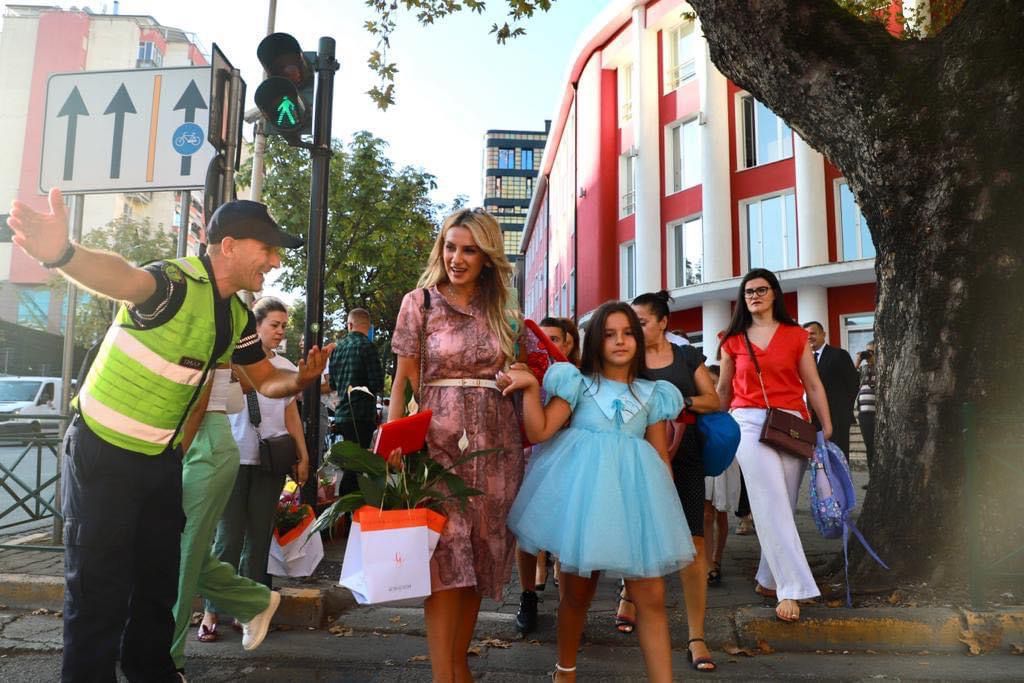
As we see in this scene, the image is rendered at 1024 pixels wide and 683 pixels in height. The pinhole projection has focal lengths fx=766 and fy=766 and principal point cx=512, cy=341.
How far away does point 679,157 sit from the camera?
78.9ft

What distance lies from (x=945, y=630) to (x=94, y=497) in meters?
4.39

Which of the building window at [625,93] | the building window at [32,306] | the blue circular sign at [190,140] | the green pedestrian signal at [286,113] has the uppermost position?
the building window at [625,93]

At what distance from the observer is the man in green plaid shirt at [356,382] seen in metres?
7.58

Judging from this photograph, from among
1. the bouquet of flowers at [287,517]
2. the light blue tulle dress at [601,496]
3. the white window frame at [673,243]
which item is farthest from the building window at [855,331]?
the light blue tulle dress at [601,496]

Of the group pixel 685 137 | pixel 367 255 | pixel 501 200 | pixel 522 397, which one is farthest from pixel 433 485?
pixel 501 200

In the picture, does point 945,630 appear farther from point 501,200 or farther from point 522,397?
point 501,200

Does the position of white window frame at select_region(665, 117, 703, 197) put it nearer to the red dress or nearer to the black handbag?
the red dress

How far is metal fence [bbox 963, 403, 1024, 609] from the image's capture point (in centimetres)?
456

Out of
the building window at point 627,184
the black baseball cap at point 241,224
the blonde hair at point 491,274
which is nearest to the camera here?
the black baseball cap at point 241,224

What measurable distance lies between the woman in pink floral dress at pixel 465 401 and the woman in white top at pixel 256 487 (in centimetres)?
162

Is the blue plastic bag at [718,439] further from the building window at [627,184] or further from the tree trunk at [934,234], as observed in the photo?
the building window at [627,184]

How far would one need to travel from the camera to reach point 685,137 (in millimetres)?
23828

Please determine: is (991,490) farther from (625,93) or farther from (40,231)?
(625,93)

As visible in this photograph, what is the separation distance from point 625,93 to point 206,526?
987 inches
